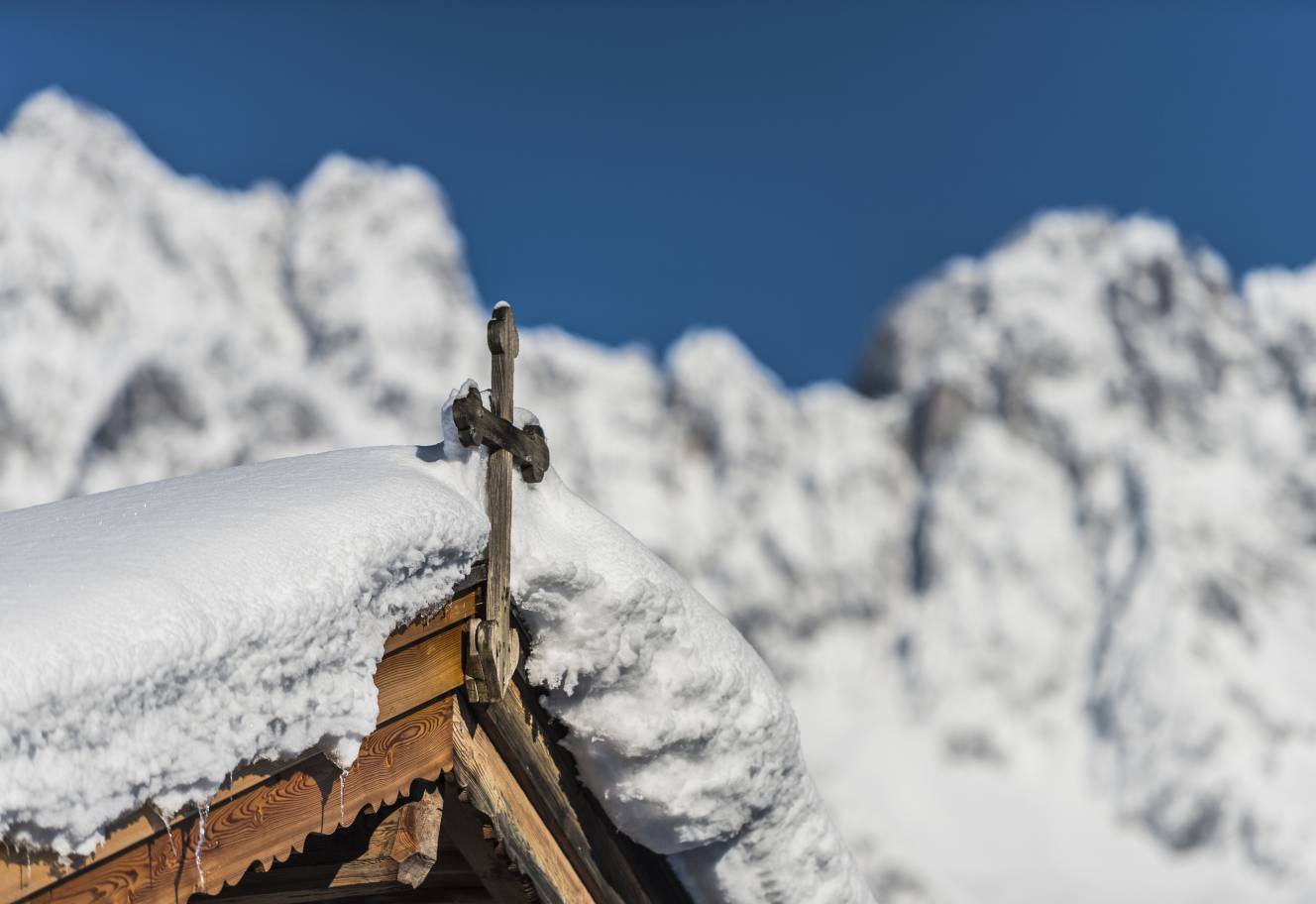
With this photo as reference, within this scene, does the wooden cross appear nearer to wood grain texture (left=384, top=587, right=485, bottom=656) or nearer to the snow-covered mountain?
wood grain texture (left=384, top=587, right=485, bottom=656)

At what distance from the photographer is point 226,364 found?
→ 86.9 m

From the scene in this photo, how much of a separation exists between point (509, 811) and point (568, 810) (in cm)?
15

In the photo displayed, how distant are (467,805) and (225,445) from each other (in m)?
85.8

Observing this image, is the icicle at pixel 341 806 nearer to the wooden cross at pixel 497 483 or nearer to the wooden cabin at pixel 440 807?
the wooden cabin at pixel 440 807

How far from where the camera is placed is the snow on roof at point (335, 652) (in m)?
1.72

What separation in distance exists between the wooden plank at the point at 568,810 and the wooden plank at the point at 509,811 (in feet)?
0.06

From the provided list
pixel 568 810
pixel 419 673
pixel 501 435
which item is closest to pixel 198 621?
pixel 419 673

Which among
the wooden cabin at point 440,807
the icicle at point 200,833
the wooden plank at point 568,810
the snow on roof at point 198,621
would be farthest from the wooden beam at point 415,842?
the icicle at point 200,833

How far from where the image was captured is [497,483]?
2641 millimetres

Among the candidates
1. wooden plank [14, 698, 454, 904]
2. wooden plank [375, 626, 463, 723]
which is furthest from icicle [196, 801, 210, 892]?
wooden plank [375, 626, 463, 723]

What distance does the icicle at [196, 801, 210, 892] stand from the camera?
6.46ft

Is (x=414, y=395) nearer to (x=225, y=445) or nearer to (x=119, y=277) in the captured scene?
(x=225, y=445)

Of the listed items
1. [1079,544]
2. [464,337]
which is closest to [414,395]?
[464,337]

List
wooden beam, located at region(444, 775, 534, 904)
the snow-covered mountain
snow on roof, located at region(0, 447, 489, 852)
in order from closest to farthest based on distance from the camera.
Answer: snow on roof, located at region(0, 447, 489, 852) → wooden beam, located at region(444, 775, 534, 904) → the snow-covered mountain
